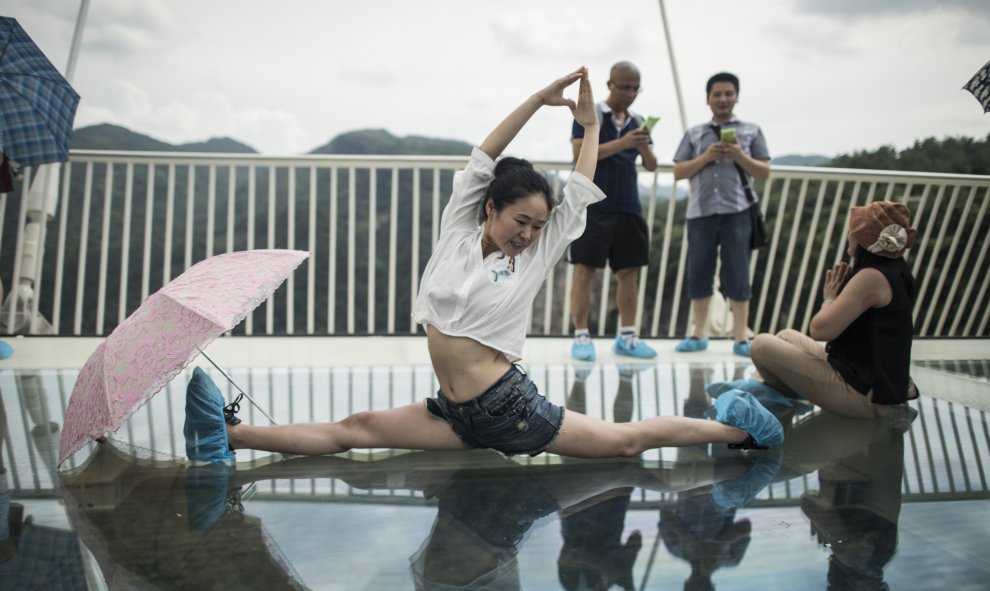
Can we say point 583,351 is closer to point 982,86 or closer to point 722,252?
point 722,252

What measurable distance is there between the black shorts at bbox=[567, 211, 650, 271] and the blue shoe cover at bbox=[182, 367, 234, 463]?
7.75ft

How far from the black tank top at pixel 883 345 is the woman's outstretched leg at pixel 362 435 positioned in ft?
5.07

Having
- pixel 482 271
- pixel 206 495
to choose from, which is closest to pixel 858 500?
pixel 482 271

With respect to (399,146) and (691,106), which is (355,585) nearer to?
(691,106)

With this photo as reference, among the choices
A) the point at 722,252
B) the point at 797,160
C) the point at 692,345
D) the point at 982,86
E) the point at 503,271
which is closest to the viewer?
the point at 503,271

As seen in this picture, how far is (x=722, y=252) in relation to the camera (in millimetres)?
4363

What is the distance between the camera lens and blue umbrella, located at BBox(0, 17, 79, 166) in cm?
385

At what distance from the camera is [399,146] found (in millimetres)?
14312

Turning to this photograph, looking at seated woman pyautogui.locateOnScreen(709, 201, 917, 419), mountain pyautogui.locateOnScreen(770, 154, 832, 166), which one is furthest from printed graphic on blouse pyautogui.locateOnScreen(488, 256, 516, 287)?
mountain pyautogui.locateOnScreen(770, 154, 832, 166)

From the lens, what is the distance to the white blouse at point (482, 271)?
2201 millimetres

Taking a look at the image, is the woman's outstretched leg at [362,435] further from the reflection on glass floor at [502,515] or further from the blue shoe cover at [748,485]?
the blue shoe cover at [748,485]

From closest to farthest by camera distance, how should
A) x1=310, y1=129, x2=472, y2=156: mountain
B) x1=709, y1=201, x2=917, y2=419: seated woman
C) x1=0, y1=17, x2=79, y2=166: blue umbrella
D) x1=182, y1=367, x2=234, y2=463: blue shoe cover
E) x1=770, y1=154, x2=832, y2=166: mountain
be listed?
x1=182, y1=367, x2=234, y2=463: blue shoe cover → x1=709, y1=201, x2=917, y2=419: seated woman → x1=0, y1=17, x2=79, y2=166: blue umbrella → x1=770, y1=154, x2=832, y2=166: mountain → x1=310, y1=129, x2=472, y2=156: mountain

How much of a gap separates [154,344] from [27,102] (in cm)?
265

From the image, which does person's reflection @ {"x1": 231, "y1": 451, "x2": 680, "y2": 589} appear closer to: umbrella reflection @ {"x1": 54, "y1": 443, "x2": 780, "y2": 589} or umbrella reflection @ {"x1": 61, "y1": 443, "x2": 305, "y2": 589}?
umbrella reflection @ {"x1": 54, "y1": 443, "x2": 780, "y2": 589}
